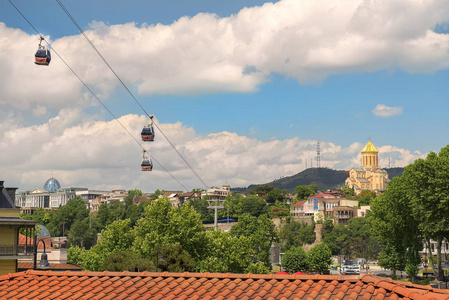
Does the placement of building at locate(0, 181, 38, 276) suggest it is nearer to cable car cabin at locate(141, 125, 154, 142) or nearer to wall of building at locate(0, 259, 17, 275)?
wall of building at locate(0, 259, 17, 275)

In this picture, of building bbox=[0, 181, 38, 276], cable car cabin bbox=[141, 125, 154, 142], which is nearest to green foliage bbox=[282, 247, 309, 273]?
building bbox=[0, 181, 38, 276]

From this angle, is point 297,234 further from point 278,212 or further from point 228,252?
point 228,252

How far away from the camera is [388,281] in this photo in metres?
12.6

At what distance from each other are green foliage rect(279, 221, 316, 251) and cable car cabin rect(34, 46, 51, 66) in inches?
4502

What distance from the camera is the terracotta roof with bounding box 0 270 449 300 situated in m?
12.2

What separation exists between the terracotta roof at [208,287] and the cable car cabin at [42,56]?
15168 millimetres

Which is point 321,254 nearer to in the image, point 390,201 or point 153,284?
point 390,201

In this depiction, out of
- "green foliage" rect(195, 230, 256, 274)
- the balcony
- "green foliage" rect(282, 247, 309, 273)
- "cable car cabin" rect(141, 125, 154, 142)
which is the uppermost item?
"cable car cabin" rect(141, 125, 154, 142)

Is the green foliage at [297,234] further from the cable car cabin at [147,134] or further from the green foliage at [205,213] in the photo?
the cable car cabin at [147,134]

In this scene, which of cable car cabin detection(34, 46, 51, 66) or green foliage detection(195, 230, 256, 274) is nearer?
cable car cabin detection(34, 46, 51, 66)

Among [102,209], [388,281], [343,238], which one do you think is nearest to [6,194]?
[388,281]

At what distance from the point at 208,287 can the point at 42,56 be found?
18196 millimetres

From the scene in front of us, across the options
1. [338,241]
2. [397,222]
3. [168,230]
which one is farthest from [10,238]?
[338,241]

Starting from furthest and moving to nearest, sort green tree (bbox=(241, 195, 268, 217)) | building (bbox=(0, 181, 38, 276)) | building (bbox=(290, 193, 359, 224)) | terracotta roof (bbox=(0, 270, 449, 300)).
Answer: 1. green tree (bbox=(241, 195, 268, 217))
2. building (bbox=(290, 193, 359, 224))
3. building (bbox=(0, 181, 38, 276))
4. terracotta roof (bbox=(0, 270, 449, 300))
